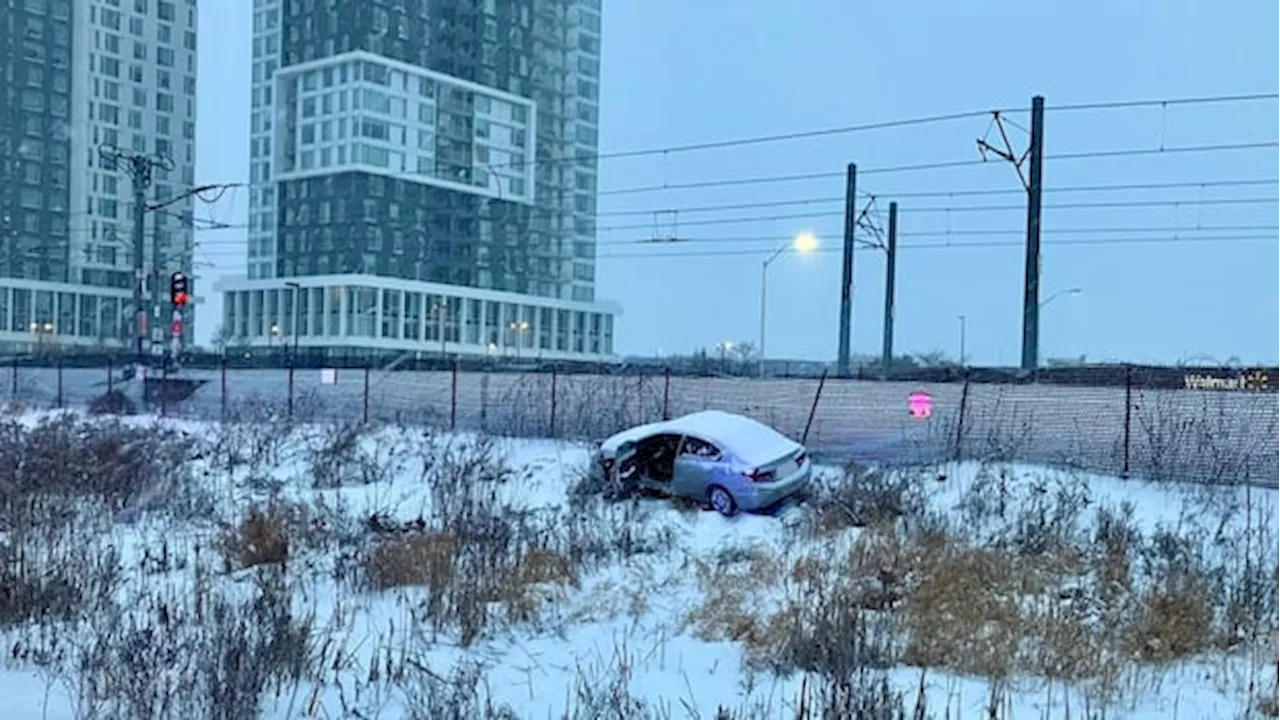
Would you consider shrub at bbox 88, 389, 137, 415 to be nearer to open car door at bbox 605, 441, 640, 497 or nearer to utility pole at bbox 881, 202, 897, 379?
open car door at bbox 605, 441, 640, 497

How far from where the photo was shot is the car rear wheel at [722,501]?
1485 centimetres

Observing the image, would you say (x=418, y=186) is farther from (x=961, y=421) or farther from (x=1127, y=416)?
(x=1127, y=416)

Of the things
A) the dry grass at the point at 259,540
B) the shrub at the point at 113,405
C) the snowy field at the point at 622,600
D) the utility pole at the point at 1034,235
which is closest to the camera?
the snowy field at the point at 622,600

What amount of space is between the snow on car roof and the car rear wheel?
53 cm

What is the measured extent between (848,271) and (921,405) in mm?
15893

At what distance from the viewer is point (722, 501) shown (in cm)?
1493

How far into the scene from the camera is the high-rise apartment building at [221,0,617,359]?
85.4m

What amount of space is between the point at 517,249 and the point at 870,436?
78242 millimetres

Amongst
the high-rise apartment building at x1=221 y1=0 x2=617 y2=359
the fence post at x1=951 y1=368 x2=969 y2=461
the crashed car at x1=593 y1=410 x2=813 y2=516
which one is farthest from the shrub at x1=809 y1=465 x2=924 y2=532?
the high-rise apartment building at x1=221 y1=0 x2=617 y2=359

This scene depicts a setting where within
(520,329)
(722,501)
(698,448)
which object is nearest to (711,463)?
(698,448)

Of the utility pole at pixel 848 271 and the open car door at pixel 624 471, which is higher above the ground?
the utility pole at pixel 848 271

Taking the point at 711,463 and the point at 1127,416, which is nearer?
the point at 711,463

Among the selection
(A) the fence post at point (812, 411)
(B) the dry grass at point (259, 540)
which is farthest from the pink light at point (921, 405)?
(B) the dry grass at point (259, 540)

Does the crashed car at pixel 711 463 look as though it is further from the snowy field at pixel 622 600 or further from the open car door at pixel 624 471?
the snowy field at pixel 622 600
